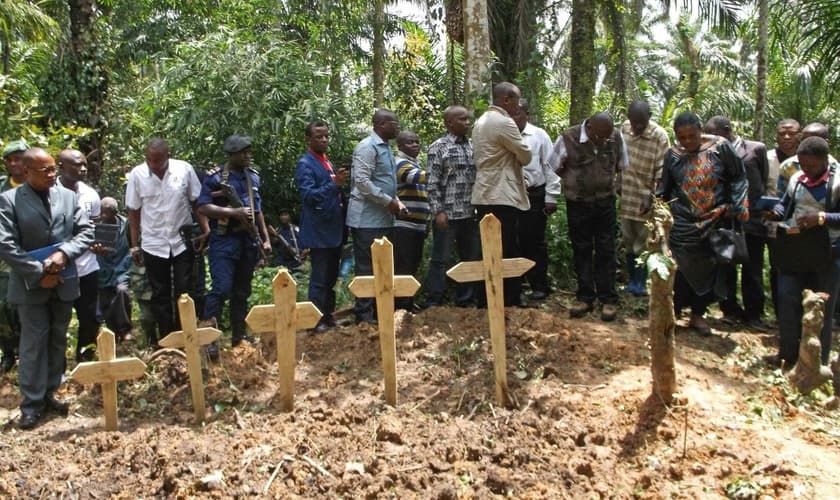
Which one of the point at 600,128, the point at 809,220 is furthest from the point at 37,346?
the point at 809,220

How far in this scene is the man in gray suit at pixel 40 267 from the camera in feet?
14.9

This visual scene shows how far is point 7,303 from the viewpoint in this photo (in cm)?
550

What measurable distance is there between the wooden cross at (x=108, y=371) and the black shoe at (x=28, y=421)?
2.06ft

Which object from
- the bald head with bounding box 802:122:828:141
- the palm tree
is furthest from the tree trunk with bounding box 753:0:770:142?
the palm tree

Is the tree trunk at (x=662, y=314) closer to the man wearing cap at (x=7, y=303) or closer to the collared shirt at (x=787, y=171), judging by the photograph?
the collared shirt at (x=787, y=171)

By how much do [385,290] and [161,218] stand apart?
234 cm

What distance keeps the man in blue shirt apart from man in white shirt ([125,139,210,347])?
1.24 metres

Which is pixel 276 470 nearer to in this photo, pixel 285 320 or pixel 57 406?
pixel 285 320

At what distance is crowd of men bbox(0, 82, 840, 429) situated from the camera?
5.37 metres

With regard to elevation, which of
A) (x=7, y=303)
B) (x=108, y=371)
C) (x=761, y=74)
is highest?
(x=761, y=74)

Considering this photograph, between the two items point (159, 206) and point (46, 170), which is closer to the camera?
point (46, 170)

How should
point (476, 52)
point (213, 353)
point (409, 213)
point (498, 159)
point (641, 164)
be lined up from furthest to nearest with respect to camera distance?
point (476, 52) < point (641, 164) < point (409, 213) < point (498, 159) < point (213, 353)

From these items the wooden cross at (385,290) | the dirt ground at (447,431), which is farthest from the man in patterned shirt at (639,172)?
the wooden cross at (385,290)

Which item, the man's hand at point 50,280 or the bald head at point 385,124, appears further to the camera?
the bald head at point 385,124
